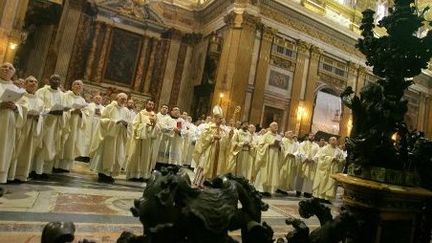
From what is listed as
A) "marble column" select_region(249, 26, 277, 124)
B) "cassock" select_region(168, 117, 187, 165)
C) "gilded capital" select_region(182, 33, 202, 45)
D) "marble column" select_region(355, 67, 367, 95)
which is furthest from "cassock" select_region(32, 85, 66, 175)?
"marble column" select_region(355, 67, 367, 95)

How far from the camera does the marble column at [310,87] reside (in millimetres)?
16719

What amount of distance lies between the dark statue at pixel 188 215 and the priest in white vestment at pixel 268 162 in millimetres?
8054

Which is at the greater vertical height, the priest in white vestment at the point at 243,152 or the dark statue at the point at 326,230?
the priest in white vestment at the point at 243,152

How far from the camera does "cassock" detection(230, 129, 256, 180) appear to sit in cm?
914

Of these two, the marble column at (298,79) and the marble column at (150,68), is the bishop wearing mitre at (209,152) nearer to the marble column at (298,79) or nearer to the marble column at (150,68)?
the marble column at (298,79)

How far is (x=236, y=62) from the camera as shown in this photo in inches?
572

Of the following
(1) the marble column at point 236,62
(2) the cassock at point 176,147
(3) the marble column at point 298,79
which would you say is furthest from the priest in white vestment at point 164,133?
(3) the marble column at point 298,79

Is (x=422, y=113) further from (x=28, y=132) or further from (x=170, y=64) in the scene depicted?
(x=28, y=132)

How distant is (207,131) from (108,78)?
963cm

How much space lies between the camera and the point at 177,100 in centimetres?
1772

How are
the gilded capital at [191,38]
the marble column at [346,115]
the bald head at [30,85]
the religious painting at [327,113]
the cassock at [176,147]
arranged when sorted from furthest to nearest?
the religious painting at [327,113]
the marble column at [346,115]
the gilded capital at [191,38]
the cassock at [176,147]
the bald head at [30,85]

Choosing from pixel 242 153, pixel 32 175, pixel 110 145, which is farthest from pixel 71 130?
pixel 242 153

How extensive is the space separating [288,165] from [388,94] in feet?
25.6

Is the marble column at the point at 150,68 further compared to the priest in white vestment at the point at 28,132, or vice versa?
the marble column at the point at 150,68
